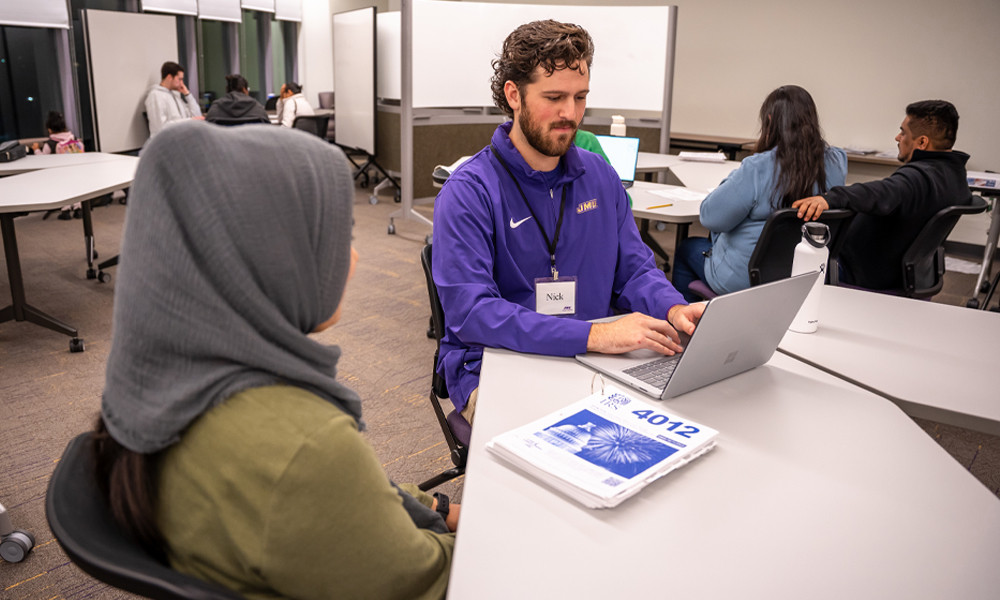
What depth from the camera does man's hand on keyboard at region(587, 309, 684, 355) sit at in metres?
1.44

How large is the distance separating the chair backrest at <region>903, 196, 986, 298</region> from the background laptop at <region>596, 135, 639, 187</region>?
4.76ft

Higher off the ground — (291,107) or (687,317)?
(291,107)

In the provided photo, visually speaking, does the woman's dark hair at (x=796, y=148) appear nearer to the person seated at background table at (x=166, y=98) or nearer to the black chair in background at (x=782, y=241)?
the black chair in background at (x=782, y=241)

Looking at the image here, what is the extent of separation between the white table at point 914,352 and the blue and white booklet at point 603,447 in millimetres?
511

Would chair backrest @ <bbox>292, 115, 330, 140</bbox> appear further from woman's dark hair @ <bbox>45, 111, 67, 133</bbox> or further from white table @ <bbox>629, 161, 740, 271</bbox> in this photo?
white table @ <bbox>629, 161, 740, 271</bbox>

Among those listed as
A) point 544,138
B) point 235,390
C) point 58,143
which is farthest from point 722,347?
point 58,143

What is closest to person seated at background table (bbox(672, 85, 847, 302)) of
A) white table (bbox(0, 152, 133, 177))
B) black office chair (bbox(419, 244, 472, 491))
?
black office chair (bbox(419, 244, 472, 491))

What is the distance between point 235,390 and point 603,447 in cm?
57

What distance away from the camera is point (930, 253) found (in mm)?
2854

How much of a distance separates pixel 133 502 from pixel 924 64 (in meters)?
6.90

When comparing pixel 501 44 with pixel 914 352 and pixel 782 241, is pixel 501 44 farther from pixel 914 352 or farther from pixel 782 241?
pixel 914 352

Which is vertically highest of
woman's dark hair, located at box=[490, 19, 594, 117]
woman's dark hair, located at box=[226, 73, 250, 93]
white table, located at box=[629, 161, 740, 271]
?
woman's dark hair, located at box=[226, 73, 250, 93]

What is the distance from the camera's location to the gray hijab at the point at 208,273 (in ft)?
2.28

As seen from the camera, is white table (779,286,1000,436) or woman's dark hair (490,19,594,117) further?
woman's dark hair (490,19,594,117)
